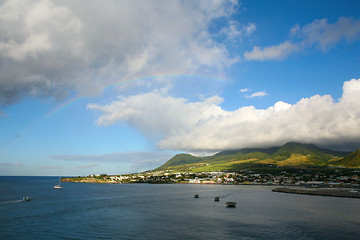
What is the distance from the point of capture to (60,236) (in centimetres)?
4809

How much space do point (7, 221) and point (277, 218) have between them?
2842 inches

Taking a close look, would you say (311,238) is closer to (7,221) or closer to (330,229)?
(330,229)

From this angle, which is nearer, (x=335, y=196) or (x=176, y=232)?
(x=176, y=232)

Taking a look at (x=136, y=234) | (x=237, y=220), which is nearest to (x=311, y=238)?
(x=237, y=220)

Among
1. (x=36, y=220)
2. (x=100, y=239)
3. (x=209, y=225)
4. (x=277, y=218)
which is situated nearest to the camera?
(x=100, y=239)

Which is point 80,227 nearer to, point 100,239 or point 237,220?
point 100,239

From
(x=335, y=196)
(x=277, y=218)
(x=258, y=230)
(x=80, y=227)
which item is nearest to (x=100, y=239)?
(x=80, y=227)

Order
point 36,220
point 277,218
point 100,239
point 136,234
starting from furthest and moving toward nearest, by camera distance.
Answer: point 277,218 < point 36,220 < point 136,234 < point 100,239

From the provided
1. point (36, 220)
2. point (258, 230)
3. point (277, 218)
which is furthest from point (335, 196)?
point (36, 220)

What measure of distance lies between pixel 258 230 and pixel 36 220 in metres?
56.4

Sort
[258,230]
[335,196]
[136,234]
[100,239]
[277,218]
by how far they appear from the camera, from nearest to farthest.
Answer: [100,239] < [136,234] < [258,230] < [277,218] < [335,196]

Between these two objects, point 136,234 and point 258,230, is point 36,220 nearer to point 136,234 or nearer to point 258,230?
point 136,234

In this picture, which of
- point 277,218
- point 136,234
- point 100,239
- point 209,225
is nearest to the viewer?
point 100,239

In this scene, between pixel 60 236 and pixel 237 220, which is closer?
pixel 60 236
